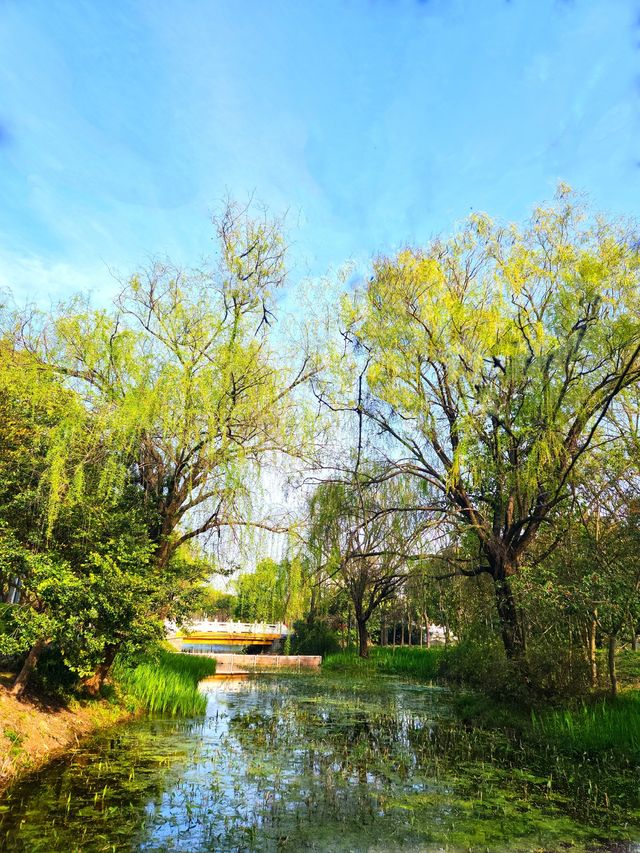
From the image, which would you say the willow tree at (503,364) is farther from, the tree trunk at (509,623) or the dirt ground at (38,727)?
the dirt ground at (38,727)

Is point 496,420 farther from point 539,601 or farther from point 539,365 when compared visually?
point 539,601

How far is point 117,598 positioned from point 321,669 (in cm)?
1639

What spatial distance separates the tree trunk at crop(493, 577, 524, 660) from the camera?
395 inches

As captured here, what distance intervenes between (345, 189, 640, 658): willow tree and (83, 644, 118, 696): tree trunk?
6.43 metres

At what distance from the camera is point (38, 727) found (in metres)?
6.78

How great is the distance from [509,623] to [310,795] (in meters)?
6.26

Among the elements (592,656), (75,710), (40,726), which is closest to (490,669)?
(592,656)

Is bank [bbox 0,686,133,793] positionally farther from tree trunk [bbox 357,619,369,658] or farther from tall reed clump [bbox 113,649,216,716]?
tree trunk [bbox 357,619,369,658]

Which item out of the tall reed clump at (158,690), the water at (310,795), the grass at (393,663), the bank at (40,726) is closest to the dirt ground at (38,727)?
the bank at (40,726)

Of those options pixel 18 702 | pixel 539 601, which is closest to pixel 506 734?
pixel 539 601

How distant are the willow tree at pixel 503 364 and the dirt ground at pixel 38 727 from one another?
282 inches

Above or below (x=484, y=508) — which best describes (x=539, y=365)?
above

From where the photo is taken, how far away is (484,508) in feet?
37.8

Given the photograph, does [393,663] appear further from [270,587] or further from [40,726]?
[40,726]
